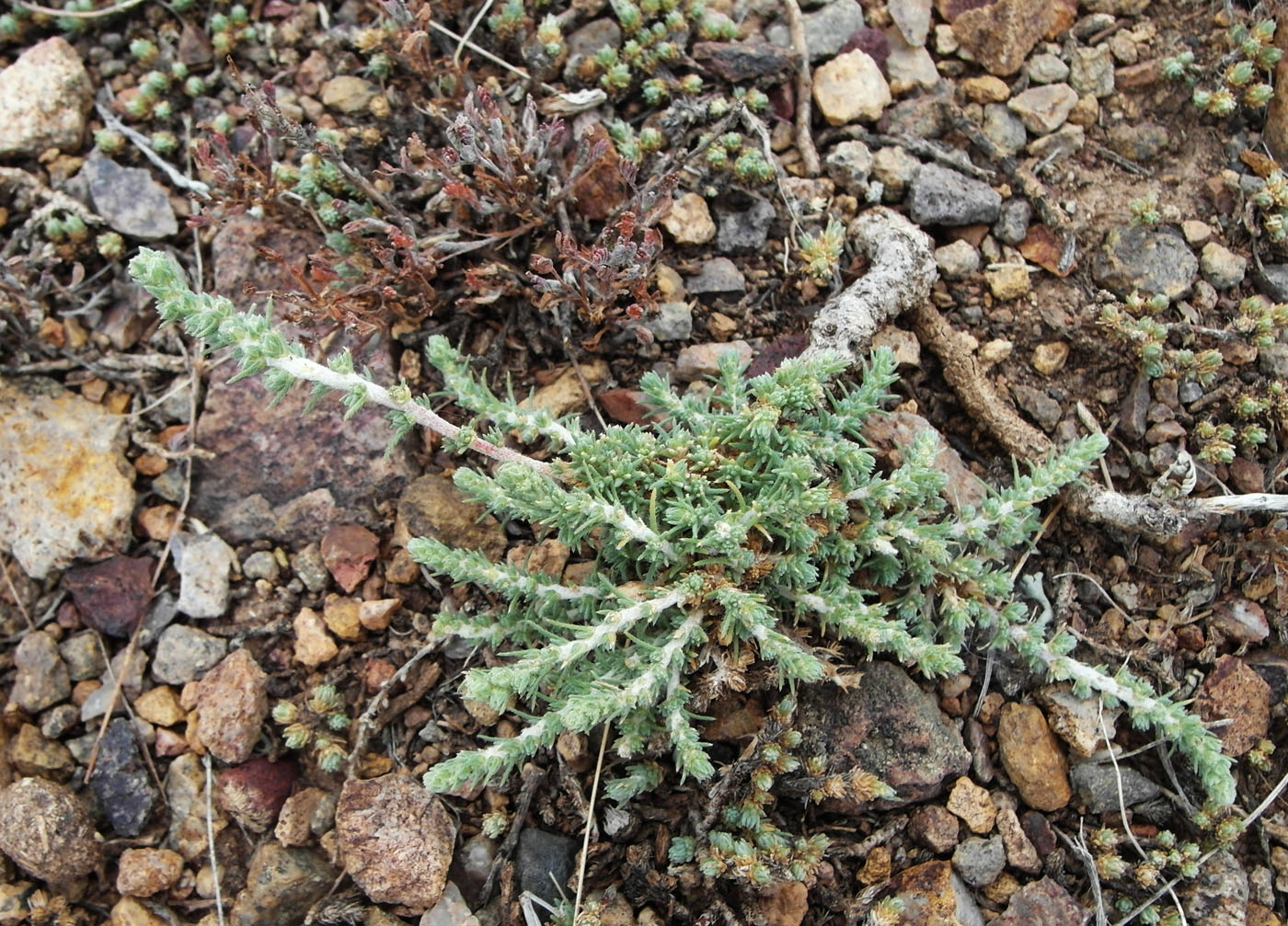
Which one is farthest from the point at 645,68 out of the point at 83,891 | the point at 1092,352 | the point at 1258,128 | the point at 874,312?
the point at 83,891

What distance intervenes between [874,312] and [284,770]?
3.12m

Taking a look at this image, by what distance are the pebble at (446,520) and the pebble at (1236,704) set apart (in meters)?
2.95

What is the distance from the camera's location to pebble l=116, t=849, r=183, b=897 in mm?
3676

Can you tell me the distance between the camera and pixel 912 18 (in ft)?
14.4

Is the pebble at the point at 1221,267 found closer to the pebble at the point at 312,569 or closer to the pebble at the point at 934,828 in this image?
the pebble at the point at 934,828

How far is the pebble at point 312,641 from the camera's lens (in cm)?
387

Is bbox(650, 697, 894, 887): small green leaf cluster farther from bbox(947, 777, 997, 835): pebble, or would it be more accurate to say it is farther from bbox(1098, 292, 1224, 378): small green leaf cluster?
bbox(1098, 292, 1224, 378): small green leaf cluster

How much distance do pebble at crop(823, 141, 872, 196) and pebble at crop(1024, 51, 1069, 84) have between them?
2.95 feet

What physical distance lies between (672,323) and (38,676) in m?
3.15

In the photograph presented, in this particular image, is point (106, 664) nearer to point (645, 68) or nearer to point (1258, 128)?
point (645, 68)

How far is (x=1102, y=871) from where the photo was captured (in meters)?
3.45

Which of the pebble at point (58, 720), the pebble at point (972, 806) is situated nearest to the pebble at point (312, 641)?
the pebble at point (58, 720)

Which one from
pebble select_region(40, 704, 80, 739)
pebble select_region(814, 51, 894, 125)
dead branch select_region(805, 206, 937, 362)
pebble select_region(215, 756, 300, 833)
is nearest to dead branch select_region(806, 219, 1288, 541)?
dead branch select_region(805, 206, 937, 362)

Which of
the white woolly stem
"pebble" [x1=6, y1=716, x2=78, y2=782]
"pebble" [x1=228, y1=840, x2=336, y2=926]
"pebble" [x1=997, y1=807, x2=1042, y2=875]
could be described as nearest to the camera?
the white woolly stem
